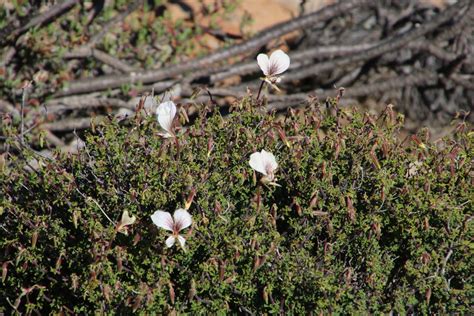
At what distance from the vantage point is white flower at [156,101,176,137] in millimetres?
3125

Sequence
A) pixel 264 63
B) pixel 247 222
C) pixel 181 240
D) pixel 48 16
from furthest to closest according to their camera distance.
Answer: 1. pixel 48 16
2. pixel 264 63
3. pixel 247 222
4. pixel 181 240

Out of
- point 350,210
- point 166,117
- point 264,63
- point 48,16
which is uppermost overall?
point 48,16

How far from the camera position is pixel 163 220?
2.95 m

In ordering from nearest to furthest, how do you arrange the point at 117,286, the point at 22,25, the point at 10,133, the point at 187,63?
1. the point at 117,286
2. the point at 10,133
3. the point at 22,25
4. the point at 187,63

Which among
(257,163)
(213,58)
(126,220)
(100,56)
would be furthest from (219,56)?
(126,220)

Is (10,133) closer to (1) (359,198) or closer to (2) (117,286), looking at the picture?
(2) (117,286)

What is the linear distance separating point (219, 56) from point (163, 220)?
297 cm

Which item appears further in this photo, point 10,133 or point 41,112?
point 41,112

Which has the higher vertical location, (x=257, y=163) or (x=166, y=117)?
(x=166, y=117)

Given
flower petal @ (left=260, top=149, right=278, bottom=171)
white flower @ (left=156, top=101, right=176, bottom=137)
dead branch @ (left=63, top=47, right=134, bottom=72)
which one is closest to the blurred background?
dead branch @ (left=63, top=47, right=134, bottom=72)

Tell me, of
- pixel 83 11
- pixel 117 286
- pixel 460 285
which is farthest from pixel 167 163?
pixel 83 11

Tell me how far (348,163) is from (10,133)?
1.39 metres

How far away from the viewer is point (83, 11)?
5965mm

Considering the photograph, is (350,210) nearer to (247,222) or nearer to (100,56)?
(247,222)
